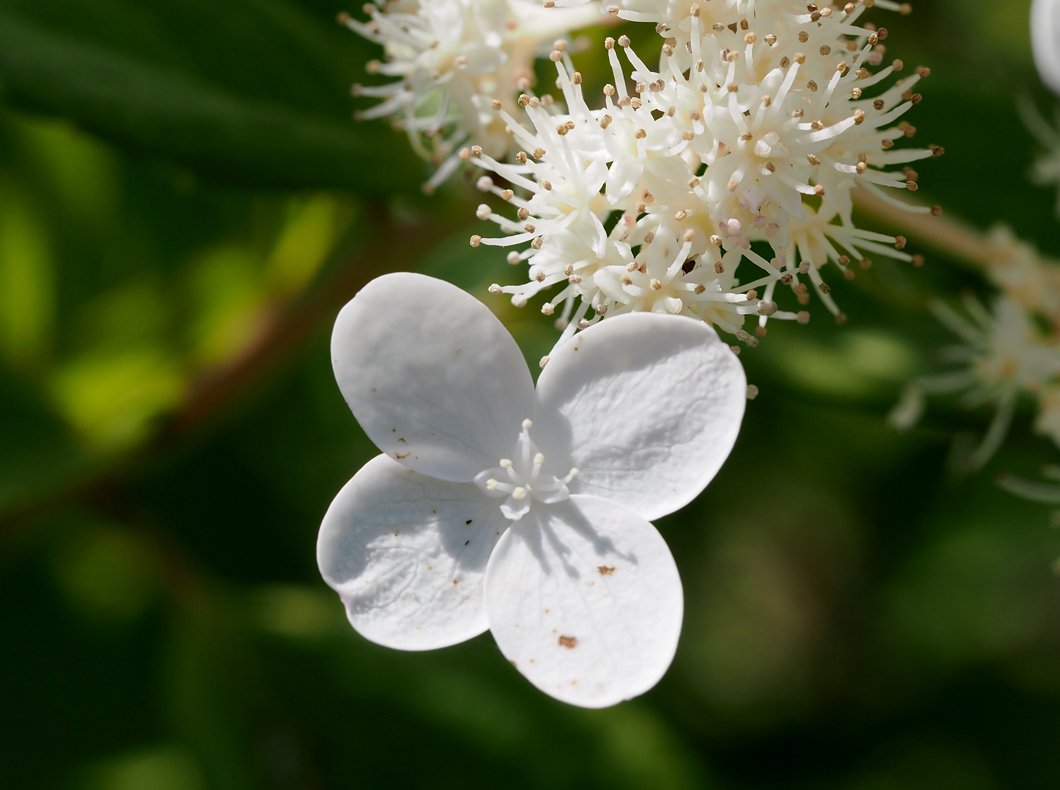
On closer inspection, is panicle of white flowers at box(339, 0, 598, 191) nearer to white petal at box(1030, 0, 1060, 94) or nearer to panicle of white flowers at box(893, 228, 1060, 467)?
white petal at box(1030, 0, 1060, 94)

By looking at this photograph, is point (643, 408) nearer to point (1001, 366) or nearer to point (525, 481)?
point (525, 481)

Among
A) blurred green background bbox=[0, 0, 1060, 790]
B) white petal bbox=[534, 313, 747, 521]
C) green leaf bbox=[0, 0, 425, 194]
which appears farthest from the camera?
blurred green background bbox=[0, 0, 1060, 790]

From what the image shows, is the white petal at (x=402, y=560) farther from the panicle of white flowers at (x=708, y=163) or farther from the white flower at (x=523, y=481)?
the panicle of white flowers at (x=708, y=163)

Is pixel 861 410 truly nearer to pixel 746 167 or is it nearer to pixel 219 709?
pixel 746 167

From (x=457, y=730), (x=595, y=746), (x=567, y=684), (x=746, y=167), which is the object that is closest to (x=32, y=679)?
(x=457, y=730)

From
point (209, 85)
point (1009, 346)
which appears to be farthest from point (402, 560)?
point (1009, 346)

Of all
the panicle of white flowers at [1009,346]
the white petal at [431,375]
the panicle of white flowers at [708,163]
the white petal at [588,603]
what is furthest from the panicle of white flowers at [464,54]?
the panicle of white flowers at [1009,346]

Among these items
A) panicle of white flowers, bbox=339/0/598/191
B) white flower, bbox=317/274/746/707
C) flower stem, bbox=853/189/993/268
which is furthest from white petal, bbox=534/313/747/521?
flower stem, bbox=853/189/993/268
